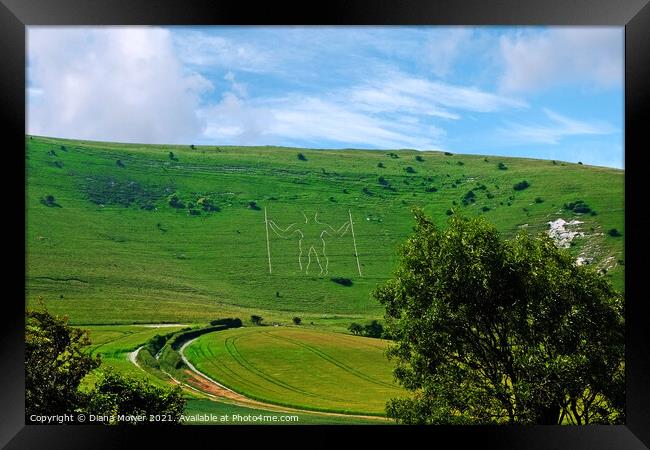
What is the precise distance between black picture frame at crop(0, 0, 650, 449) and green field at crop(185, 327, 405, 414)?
9156mm

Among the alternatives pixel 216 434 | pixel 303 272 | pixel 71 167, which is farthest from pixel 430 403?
pixel 71 167

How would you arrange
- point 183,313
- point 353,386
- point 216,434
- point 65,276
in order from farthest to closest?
point 65,276
point 183,313
point 353,386
point 216,434

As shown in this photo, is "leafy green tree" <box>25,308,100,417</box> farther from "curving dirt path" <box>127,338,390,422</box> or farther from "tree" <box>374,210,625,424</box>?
"curving dirt path" <box>127,338,390,422</box>

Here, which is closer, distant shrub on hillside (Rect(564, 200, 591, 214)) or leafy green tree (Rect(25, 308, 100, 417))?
leafy green tree (Rect(25, 308, 100, 417))

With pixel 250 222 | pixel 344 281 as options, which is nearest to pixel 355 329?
pixel 344 281

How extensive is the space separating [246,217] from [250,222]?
0.40 m

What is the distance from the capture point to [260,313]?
28047 mm

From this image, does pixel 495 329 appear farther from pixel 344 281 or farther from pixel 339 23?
pixel 344 281

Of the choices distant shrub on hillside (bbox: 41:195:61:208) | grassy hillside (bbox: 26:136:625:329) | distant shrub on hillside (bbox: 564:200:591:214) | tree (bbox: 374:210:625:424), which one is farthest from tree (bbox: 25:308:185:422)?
distant shrub on hillside (bbox: 41:195:61:208)

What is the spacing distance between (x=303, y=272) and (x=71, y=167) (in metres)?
19.9

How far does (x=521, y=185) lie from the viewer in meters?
31.3

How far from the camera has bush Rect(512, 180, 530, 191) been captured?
30.9 m

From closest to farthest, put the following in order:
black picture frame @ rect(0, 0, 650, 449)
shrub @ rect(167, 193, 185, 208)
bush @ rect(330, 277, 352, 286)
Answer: black picture frame @ rect(0, 0, 650, 449) → bush @ rect(330, 277, 352, 286) → shrub @ rect(167, 193, 185, 208)

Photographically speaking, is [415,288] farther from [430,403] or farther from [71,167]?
[71,167]
